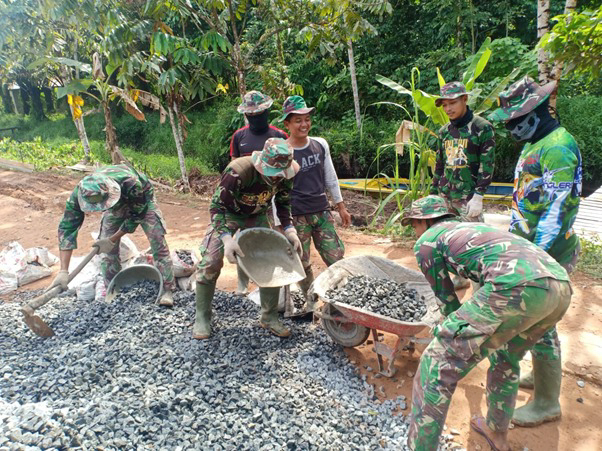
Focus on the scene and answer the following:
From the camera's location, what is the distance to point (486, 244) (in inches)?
88.3

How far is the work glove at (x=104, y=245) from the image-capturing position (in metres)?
3.91

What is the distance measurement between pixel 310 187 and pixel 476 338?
6.74ft

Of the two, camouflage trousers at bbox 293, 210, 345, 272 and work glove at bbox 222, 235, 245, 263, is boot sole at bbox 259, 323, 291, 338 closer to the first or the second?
camouflage trousers at bbox 293, 210, 345, 272

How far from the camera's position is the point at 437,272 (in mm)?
2443

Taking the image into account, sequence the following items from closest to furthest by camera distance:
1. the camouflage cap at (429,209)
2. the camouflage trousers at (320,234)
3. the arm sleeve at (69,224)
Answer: the camouflage cap at (429,209) < the arm sleeve at (69,224) < the camouflage trousers at (320,234)

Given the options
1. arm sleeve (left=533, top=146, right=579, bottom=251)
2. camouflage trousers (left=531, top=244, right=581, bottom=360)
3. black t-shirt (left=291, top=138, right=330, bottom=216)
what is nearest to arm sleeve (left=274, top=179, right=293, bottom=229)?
black t-shirt (left=291, top=138, right=330, bottom=216)

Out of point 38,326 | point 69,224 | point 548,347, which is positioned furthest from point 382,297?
point 38,326

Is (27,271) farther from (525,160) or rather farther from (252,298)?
(525,160)

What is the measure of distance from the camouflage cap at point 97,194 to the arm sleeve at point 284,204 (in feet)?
4.23

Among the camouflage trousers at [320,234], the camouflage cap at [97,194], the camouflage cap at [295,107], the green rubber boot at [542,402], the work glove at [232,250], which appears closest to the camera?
the green rubber boot at [542,402]

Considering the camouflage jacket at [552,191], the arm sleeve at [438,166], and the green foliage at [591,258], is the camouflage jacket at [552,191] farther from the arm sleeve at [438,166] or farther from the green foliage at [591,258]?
the green foliage at [591,258]

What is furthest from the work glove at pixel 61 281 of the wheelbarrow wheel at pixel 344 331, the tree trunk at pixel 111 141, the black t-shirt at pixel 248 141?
the tree trunk at pixel 111 141

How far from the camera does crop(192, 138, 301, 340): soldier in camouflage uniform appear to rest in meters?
3.06

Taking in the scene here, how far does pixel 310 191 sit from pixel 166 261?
5.23 ft
